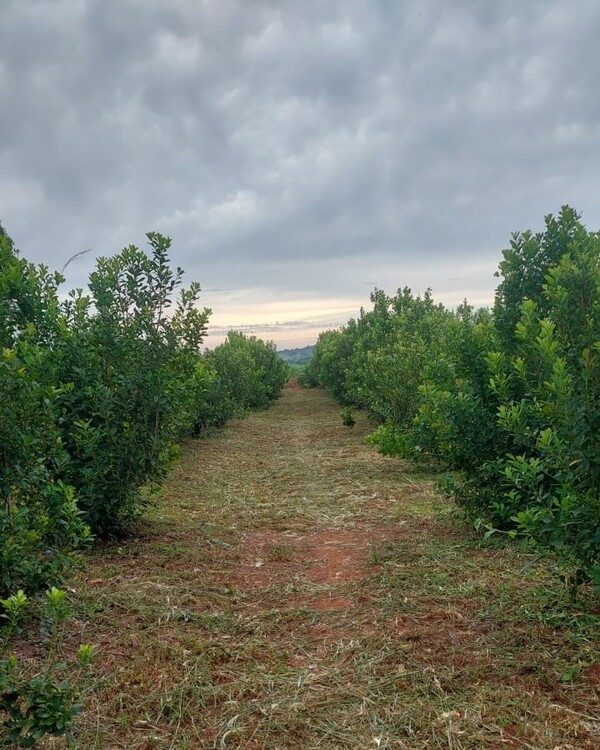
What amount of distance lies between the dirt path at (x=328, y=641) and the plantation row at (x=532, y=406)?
0.66 metres

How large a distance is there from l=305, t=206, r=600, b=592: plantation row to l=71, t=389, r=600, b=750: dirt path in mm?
662

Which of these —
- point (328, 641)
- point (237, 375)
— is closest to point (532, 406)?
point (328, 641)

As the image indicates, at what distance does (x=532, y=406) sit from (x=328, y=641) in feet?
8.22

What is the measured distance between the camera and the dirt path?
10.2 ft

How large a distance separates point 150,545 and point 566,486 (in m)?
4.77

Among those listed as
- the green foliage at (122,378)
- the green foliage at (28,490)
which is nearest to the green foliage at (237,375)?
the green foliage at (122,378)

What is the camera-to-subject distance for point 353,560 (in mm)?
6172

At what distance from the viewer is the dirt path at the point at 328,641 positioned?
122 inches

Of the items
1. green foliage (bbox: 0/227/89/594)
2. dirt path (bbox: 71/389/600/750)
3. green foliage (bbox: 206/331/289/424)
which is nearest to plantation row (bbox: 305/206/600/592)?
dirt path (bbox: 71/389/600/750)

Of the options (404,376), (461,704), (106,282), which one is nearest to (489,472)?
(461,704)

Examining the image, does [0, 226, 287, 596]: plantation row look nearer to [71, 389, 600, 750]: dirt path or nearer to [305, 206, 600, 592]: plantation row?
[71, 389, 600, 750]: dirt path

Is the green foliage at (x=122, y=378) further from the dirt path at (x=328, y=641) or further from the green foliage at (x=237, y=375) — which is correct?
the green foliage at (x=237, y=375)

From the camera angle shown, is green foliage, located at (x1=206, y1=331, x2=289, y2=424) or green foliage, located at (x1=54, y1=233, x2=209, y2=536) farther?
green foliage, located at (x1=206, y1=331, x2=289, y2=424)

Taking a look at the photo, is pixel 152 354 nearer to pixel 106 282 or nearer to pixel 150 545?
pixel 106 282
